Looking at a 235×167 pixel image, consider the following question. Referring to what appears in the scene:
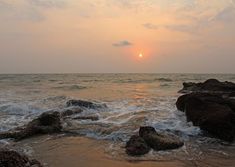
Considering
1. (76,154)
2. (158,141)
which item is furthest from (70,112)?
(158,141)

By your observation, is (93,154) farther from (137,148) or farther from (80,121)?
(80,121)

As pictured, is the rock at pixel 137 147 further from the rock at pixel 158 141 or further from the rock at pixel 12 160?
the rock at pixel 12 160

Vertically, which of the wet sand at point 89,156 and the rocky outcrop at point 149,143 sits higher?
the rocky outcrop at point 149,143

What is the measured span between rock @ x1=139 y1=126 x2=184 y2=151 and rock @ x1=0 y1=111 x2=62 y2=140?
328cm

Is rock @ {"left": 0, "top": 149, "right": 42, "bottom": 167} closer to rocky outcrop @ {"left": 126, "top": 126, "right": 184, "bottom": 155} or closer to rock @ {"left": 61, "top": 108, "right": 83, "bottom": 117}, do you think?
rocky outcrop @ {"left": 126, "top": 126, "right": 184, "bottom": 155}

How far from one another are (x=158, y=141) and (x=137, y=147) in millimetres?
643

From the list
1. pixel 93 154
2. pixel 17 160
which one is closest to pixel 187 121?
A: pixel 93 154

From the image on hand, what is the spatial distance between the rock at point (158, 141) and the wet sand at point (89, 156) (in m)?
0.72

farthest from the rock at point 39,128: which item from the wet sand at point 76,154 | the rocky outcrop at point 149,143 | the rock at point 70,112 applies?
the rocky outcrop at point 149,143

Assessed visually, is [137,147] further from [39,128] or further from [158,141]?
[39,128]

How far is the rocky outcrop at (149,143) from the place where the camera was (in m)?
7.85

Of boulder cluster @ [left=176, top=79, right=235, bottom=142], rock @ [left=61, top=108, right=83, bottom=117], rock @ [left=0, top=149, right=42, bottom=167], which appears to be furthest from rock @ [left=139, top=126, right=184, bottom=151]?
rock @ [left=61, top=108, right=83, bottom=117]

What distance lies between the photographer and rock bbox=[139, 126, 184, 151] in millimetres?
8141

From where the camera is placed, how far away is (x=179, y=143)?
8.46 metres
